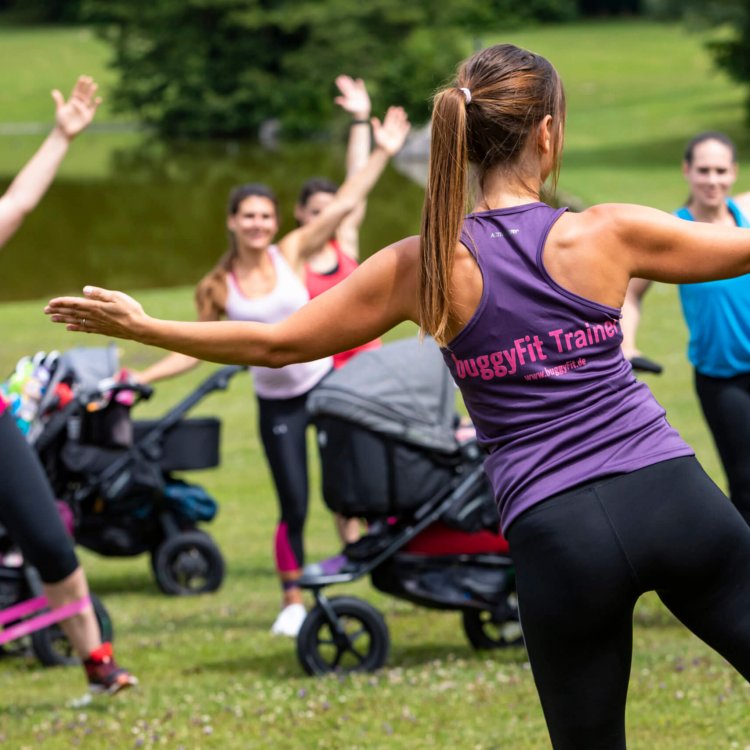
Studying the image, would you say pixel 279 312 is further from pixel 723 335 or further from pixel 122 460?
pixel 723 335

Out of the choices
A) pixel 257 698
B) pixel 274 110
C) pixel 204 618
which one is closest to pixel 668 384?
pixel 204 618

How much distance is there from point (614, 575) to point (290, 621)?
413cm

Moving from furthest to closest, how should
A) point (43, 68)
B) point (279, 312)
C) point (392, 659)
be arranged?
point (43, 68) < point (279, 312) < point (392, 659)

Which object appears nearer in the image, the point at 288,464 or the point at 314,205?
the point at 288,464

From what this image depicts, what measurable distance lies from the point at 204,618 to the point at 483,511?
207 cm

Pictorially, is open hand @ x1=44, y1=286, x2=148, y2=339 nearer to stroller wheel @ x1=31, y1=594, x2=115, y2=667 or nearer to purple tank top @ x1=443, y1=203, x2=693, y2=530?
purple tank top @ x1=443, y1=203, x2=693, y2=530

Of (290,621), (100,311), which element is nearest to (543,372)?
(100,311)

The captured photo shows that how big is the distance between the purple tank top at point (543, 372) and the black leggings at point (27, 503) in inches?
98.3

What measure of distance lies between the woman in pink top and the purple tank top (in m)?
3.69

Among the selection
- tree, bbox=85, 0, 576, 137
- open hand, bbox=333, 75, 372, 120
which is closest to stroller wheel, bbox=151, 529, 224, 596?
open hand, bbox=333, 75, 372, 120

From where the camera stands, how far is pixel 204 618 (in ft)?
23.8

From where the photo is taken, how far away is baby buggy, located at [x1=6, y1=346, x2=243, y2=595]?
22.8ft

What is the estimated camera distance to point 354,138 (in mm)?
7656

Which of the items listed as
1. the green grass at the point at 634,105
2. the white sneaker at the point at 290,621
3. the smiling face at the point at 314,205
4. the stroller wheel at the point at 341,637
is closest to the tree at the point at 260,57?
the green grass at the point at 634,105
